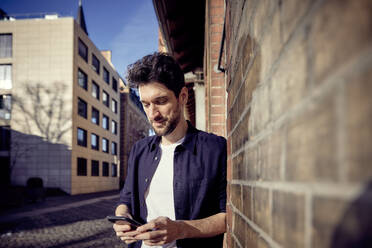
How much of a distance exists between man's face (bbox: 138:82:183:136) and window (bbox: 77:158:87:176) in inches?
834

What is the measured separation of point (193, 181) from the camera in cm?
205

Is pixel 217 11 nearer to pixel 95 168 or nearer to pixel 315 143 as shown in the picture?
pixel 315 143

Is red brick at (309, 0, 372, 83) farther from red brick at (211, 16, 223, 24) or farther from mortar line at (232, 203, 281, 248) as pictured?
red brick at (211, 16, 223, 24)

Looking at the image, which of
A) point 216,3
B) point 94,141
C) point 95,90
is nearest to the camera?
point 216,3

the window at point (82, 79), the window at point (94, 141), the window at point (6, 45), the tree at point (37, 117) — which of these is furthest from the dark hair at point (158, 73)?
the window at point (6, 45)

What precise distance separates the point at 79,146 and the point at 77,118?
2.45m

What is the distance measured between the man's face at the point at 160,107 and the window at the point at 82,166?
21.2 metres

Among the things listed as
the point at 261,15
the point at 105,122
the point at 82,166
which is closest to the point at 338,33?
the point at 261,15

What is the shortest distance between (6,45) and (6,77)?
2.87 m

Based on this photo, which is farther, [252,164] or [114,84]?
[114,84]

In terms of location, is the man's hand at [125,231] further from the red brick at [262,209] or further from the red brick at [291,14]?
the red brick at [291,14]

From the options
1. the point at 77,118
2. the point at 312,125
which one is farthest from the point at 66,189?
the point at 312,125

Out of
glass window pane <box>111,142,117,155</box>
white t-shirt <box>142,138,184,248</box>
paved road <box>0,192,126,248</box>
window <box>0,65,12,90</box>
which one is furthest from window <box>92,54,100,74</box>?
white t-shirt <box>142,138,184,248</box>

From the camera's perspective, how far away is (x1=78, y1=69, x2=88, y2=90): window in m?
22.0
